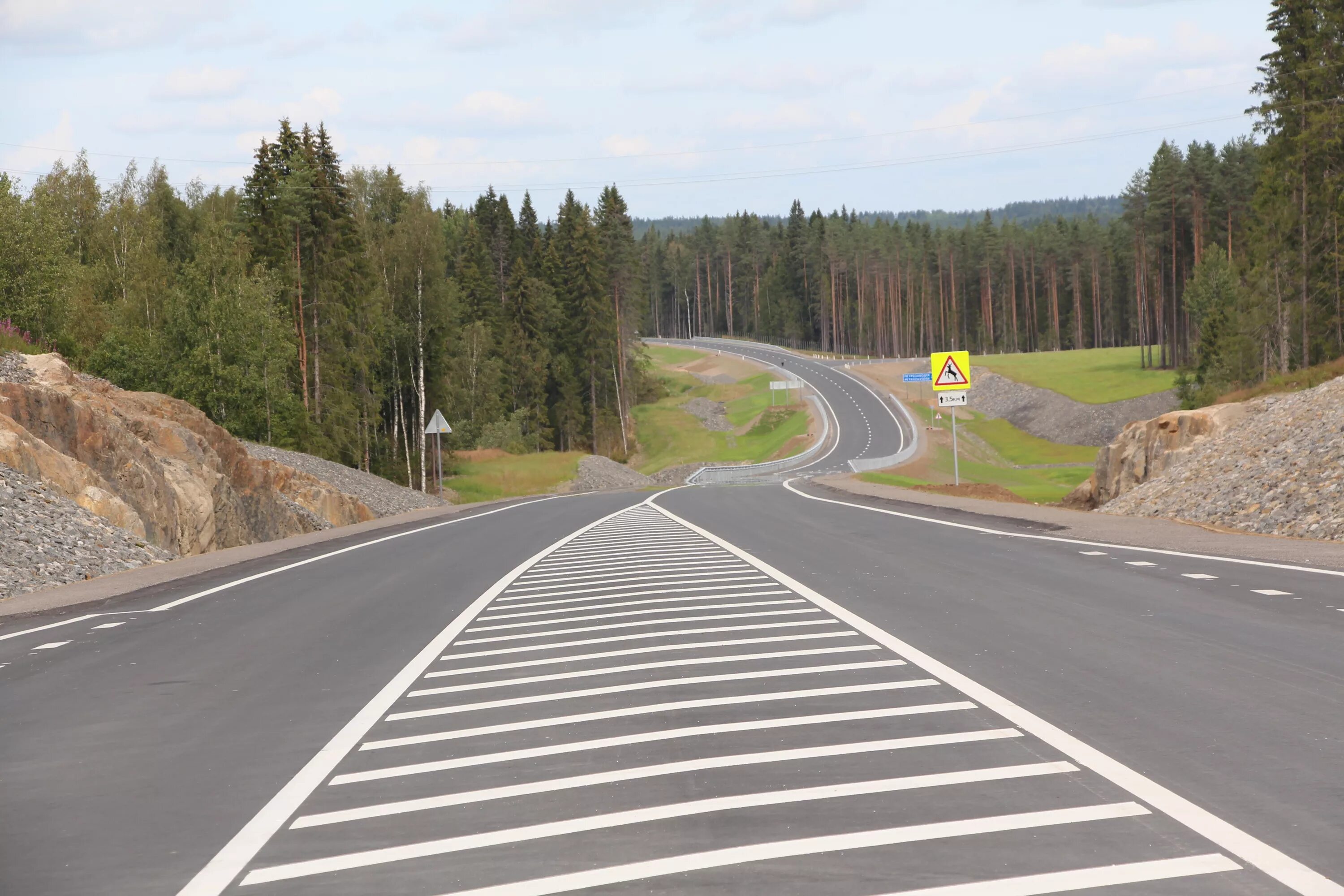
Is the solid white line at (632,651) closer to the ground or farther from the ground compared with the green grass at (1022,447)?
farther from the ground

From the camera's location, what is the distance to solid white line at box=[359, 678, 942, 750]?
6.46m

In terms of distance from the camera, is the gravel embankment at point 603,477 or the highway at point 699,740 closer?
the highway at point 699,740

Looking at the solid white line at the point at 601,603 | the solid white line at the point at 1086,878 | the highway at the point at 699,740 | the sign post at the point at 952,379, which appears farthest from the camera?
the sign post at the point at 952,379

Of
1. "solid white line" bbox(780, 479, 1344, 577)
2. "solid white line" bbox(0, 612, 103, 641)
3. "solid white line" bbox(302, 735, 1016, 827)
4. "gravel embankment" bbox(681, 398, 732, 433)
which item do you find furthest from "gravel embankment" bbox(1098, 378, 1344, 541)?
"gravel embankment" bbox(681, 398, 732, 433)

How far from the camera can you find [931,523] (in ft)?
70.8

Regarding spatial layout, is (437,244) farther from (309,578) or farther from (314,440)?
(309,578)

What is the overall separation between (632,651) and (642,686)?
4.42ft

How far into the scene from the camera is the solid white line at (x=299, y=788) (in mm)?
4363

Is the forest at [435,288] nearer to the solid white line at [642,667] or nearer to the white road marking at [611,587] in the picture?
the white road marking at [611,587]

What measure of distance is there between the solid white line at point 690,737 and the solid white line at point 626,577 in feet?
23.0

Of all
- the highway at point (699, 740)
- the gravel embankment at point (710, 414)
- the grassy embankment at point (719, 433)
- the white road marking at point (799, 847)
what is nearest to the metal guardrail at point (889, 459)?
the grassy embankment at point (719, 433)

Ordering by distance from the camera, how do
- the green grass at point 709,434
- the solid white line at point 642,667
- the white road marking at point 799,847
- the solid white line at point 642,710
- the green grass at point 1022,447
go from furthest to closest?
1. the green grass at point 709,434
2. the green grass at point 1022,447
3. the solid white line at point 642,667
4. the solid white line at point 642,710
5. the white road marking at point 799,847

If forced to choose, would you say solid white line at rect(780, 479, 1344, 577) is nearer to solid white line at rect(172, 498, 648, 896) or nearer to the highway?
the highway

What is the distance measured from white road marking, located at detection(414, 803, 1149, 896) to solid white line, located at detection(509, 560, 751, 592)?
9350 mm
